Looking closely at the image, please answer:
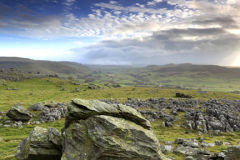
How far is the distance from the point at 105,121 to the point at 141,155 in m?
5.21

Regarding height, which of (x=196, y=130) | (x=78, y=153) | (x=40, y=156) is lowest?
(x=196, y=130)

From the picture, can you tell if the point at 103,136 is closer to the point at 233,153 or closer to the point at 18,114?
the point at 233,153

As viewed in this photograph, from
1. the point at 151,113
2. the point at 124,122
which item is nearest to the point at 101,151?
the point at 124,122

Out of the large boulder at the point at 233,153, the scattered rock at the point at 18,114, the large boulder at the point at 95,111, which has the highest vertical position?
the large boulder at the point at 95,111

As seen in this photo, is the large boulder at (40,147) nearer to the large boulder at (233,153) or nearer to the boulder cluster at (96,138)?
the boulder cluster at (96,138)

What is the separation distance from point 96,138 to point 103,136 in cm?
76

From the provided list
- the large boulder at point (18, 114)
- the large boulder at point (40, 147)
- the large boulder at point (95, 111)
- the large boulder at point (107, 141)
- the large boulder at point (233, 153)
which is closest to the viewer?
the large boulder at point (107, 141)

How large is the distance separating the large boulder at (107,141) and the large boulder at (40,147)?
8.53ft

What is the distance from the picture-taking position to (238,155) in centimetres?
1347

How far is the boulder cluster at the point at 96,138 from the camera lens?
13.0 meters

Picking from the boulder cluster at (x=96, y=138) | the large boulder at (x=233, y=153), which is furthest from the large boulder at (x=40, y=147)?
the large boulder at (x=233, y=153)

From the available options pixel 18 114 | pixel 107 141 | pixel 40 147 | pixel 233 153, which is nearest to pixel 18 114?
pixel 18 114

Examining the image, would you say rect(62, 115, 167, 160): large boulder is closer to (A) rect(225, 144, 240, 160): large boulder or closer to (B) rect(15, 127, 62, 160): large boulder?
(B) rect(15, 127, 62, 160): large boulder

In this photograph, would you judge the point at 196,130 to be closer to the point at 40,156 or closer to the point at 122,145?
the point at 122,145
